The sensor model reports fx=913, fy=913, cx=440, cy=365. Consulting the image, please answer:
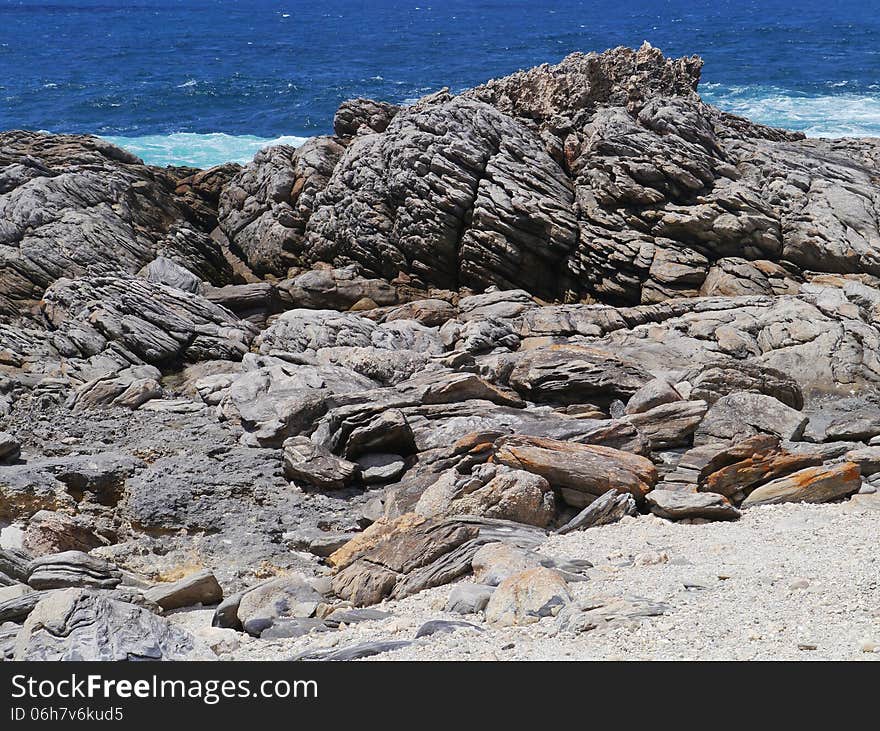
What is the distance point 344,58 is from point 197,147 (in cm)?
3797

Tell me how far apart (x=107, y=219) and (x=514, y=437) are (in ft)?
66.0

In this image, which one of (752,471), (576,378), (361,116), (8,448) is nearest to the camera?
(752,471)

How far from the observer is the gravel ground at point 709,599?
8445 mm

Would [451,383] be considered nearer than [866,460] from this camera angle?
No

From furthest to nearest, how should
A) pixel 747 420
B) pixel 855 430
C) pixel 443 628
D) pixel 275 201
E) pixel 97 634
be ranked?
pixel 275 201, pixel 747 420, pixel 855 430, pixel 443 628, pixel 97 634

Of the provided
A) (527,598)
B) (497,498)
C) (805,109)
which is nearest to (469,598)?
(527,598)

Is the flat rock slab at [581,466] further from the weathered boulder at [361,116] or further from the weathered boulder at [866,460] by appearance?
the weathered boulder at [361,116]

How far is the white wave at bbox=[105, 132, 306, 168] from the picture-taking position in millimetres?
57812

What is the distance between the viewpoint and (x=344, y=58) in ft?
311

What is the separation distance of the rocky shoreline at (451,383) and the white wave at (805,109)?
27.0m

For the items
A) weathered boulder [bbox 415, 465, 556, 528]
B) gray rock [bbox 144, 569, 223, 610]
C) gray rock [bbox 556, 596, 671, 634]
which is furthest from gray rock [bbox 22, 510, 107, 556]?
gray rock [bbox 556, 596, 671, 634]

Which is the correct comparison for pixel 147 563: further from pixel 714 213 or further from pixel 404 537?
pixel 714 213

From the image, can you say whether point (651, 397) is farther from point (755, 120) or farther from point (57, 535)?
point (755, 120)

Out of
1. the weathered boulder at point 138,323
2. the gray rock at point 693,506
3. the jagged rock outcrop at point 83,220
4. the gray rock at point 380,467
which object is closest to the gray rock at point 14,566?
the gray rock at point 380,467
